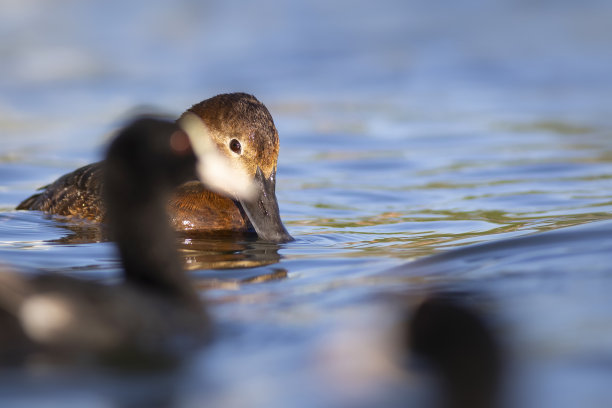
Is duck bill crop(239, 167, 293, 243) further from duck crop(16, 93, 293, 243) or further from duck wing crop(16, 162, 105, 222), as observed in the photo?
duck wing crop(16, 162, 105, 222)

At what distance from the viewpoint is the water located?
4.13 m

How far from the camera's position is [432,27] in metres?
22.3

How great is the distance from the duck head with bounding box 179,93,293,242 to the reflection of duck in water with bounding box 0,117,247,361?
2.15 meters

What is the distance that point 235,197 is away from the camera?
749 centimetres

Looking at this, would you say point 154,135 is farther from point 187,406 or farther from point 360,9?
point 360,9

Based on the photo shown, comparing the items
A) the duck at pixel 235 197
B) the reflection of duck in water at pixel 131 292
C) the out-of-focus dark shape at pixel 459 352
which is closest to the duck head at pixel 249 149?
the duck at pixel 235 197

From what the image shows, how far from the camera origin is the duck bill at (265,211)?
718cm

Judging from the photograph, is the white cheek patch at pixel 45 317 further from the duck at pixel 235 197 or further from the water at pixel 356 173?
the duck at pixel 235 197

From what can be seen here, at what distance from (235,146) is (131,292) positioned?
326cm

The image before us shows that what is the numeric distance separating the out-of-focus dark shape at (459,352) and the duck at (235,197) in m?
2.65

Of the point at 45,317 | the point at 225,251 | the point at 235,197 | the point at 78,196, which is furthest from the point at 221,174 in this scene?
the point at 45,317

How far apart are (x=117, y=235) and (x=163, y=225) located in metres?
0.22

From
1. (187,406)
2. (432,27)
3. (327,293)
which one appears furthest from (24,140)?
(432,27)

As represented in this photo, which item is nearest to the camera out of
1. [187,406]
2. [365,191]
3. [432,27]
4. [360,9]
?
[187,406]
